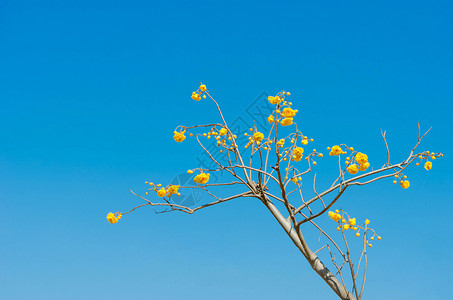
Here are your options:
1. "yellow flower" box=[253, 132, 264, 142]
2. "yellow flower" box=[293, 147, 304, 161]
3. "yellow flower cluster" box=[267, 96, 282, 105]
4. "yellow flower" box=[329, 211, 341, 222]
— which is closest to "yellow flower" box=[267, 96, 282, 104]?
"yellow flower cluster" box=[267, 96, 282, 105]

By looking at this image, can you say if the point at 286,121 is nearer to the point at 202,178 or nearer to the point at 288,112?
the point at 288,112

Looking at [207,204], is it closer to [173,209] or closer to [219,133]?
[173,209]

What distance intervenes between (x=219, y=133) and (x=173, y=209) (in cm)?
90

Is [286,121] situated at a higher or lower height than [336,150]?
higher

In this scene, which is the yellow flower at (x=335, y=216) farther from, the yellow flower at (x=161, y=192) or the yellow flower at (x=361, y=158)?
the yellow flower at (x=161, y=192)

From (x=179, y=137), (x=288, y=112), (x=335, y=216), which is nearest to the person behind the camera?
(x=288, y=112)

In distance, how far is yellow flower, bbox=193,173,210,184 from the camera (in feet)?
12.1

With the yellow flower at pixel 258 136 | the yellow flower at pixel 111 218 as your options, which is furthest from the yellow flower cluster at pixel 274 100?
the yellow flower at pixel 111 218

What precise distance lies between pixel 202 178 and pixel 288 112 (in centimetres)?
103

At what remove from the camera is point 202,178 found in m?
3.71

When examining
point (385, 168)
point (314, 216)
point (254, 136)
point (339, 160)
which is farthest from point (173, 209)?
point (385, 168)

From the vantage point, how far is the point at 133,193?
374 centimetres

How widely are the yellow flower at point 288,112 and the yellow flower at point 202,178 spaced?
3.07 feet

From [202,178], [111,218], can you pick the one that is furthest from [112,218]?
[202,178]
